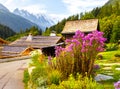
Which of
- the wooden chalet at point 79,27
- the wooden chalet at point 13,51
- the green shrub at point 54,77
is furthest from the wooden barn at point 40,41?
the green shrub at point 54,77

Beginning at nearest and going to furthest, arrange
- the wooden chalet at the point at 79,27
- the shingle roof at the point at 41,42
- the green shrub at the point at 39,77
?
the green shrub at the point at 39,77 < the wooden chalet at the point at 79,27 < the shingle roof at the point at 41,42

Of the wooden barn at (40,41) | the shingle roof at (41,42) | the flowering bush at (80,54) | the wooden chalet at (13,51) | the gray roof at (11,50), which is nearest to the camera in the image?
the flowering bush at (80,54)

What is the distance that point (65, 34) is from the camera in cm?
5888

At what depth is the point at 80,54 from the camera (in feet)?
38.2

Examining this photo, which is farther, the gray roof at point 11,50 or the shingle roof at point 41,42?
the shingle roof at point 41,42

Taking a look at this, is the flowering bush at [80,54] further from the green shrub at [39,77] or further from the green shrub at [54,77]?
the green shrub at [54,77]

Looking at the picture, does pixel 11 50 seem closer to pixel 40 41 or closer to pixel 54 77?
pixel 40 41

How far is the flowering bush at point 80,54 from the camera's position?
11328mm

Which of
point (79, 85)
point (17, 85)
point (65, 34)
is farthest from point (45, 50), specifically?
point (79, 85)

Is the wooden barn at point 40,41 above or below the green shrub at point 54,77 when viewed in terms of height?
below

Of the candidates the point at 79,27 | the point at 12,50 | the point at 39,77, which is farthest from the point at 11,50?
the point at 39,77

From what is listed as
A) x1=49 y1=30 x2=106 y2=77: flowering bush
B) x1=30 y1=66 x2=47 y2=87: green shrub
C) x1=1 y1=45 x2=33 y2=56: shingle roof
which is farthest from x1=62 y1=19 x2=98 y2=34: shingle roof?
x1=30 y1=66 x2=47 y2=87: green shrub

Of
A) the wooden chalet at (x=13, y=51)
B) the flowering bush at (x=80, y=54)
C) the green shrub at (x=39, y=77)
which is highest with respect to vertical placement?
the flowering bush at (x=80, y=54)

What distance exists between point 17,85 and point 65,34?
1820 inches
